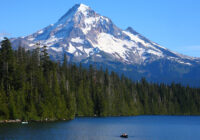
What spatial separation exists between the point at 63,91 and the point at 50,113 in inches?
694

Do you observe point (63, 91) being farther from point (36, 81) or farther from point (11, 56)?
point (11, 56)

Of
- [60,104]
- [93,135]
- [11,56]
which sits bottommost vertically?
[93,135]

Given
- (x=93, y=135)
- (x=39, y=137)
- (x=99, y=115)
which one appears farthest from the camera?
(x=99, y=115)

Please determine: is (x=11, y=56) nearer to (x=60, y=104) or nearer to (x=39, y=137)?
(x=60, y=104)

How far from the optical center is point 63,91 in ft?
482

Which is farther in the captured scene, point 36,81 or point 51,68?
point 51,68

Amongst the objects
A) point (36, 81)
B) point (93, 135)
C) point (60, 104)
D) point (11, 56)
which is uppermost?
point (11, 56)

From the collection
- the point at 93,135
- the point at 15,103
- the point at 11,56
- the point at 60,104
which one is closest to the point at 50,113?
the point at 60,104

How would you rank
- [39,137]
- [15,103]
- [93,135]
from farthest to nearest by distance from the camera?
1. [15,103]
2. [93,135]
3. [39,137]

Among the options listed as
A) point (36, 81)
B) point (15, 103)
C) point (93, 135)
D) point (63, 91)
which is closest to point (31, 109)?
point (15, 103)

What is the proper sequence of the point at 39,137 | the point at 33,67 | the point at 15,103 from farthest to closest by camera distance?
the point at 33,67 → the point at 15,103 → the point at 39,137

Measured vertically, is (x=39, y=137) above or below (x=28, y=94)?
below

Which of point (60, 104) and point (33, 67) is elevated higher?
point (33, 67)

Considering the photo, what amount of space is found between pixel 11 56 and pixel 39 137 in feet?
174
